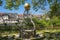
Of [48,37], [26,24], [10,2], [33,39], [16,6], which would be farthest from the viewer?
[26,24]

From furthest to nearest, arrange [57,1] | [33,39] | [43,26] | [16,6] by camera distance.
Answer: [43,26] < [16,6] < [57,1] < [33,39]

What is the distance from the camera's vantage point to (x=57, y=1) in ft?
66.6

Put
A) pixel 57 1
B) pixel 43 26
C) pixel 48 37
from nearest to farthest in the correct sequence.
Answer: pixel 48 37
pixel 57 1
pixel 43 26

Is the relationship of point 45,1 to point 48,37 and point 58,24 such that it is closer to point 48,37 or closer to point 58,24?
point 48,37

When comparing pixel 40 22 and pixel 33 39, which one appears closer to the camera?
pixel 33 39

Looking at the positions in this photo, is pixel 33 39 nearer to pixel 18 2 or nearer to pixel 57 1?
pixel 57 1

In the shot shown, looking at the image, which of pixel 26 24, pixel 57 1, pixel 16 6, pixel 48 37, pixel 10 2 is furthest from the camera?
pixel 26 24

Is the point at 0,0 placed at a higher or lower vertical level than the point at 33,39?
higher

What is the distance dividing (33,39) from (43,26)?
15736 millimetres

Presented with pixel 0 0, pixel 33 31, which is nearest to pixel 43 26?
pixel 0 0

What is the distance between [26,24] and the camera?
27922 mm

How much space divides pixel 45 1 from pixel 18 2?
3.93m

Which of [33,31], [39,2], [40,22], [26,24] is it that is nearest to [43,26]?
[40,22]

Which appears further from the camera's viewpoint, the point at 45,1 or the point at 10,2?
the point at 10,2
